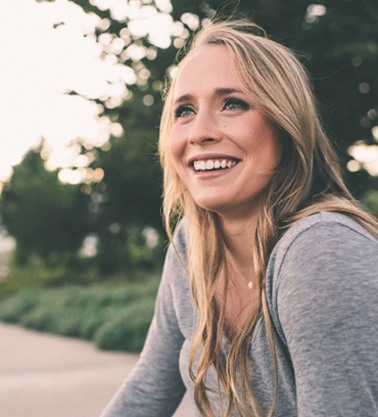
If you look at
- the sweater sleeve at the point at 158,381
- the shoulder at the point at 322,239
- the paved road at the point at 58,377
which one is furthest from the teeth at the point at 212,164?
the paved road at the point at 58,377

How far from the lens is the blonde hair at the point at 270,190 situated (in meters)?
1.43

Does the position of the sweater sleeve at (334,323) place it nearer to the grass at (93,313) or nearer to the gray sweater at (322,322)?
the gray sweater at (322,322)

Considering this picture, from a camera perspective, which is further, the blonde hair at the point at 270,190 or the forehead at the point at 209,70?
the forehead at the point at 209,70

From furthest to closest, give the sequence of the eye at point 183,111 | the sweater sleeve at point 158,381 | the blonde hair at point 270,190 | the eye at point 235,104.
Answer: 1. the sweater sleeve at point 158,381
2. the eye at point 183,111
3. the eye at point 235,104
4. the blonde hair at point 270,190

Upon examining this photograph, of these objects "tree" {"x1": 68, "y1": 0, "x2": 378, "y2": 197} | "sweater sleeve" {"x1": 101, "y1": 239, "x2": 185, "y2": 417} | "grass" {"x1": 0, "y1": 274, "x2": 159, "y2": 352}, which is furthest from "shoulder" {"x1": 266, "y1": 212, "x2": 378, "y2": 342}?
"grass" {"x1": 0, "y1": 274, "x2": 159, "y2": 352}

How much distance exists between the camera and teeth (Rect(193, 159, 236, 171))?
1.56 metres

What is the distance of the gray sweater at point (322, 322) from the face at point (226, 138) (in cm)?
25

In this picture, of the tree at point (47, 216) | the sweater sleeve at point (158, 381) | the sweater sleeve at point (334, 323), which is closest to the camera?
the sweater sleeve at point (334, 323)

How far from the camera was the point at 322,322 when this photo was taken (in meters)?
1.14

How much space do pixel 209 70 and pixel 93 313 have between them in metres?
7.23

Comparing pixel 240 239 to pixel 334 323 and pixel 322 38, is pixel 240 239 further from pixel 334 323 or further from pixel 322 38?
pixel 322 38

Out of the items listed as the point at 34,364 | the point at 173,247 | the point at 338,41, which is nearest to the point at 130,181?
the point at 34,364

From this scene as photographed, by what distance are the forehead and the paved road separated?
3.11 metres

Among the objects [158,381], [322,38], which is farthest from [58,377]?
[158,381]
